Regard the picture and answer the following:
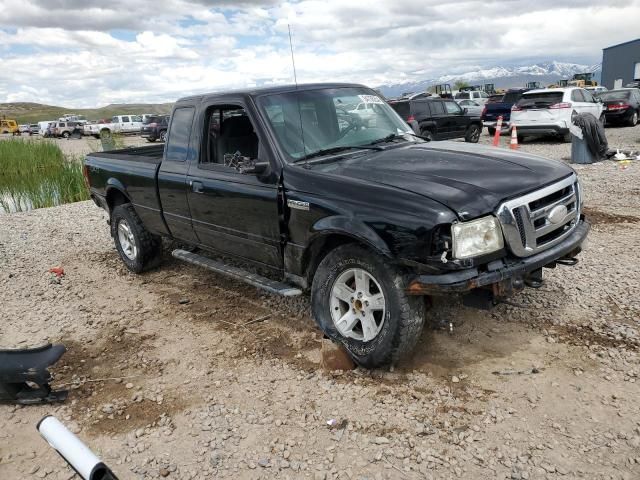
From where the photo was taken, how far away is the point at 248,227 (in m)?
4.38

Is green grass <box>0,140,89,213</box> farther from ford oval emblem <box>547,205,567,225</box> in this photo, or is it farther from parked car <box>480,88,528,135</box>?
parked car <box>480,88,528,135</box>

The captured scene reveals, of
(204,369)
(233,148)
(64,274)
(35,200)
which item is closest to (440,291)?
(204,369)

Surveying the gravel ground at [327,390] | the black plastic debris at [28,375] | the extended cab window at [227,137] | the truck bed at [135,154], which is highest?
the extended cab window at [227,137]

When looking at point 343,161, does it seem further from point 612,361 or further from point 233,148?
point 612,361

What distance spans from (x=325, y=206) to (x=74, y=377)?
237 centimetres

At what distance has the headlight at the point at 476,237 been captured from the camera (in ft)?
10.1

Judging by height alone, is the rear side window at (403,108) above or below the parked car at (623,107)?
above

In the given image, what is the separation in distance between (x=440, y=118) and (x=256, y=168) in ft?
47.1

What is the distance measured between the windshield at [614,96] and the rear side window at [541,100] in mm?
7006

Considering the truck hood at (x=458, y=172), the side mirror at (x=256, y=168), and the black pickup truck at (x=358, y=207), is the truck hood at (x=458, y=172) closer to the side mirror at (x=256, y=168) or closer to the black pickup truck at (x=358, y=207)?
the black pickup truck at (x=358, y=207)

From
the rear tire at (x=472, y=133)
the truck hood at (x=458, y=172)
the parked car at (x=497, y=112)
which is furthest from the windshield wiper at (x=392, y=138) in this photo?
the parked car at (x=497, y=112)

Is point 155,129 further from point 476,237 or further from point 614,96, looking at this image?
point 476,237

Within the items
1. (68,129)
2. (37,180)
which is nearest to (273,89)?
(37,180)

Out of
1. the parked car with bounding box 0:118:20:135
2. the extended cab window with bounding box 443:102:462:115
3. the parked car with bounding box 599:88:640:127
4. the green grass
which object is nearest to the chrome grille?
the green grass
